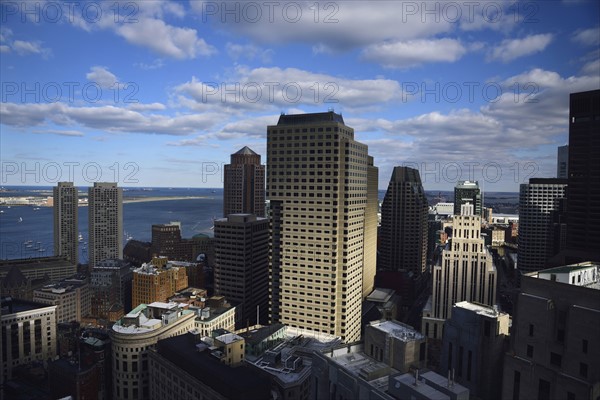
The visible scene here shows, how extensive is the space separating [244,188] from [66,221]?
53.1 m

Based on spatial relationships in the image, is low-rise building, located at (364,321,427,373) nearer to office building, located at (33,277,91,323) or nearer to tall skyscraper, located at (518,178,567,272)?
office building, located at (33,277,91,323)

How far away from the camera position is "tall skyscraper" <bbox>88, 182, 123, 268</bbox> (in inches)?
4456

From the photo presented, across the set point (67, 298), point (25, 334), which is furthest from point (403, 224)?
point (25, 334)

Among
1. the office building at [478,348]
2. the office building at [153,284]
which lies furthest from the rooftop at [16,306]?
the office building at [478,348]

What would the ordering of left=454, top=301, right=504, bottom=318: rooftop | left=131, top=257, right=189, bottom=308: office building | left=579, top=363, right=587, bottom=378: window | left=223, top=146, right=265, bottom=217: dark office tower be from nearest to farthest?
left=579, top=363, right=587, bottom=378: window < left=454, top=301, right=504, bottom=318: rooftop < left=131, top=257, right=189, bottom=308: office building < left=223, top=146, right=265, bottom=217: dark office tower

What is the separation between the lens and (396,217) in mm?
98625

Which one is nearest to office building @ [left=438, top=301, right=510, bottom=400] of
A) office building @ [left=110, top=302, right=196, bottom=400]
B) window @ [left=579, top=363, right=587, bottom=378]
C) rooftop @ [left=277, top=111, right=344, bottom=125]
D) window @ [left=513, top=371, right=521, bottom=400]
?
window @ [left=513, top=371, right=521, bottom=400]

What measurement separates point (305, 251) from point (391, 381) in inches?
1404

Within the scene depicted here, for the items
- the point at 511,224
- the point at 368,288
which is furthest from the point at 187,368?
the point at 511,224

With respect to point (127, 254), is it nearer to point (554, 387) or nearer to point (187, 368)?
point (187, 368)

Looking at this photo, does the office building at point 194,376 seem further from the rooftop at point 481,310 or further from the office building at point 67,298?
the office building at point 67,298

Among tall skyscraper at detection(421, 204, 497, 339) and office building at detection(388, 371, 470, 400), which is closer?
office building at detection(388, 371, 470, 400)

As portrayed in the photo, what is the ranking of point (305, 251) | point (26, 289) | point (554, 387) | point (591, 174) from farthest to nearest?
1. point (26, 289)
2. point (591, 174)
3. point (305, 251)
4. point (554, 387)

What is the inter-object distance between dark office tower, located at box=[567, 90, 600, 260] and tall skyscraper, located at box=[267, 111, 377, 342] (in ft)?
133
